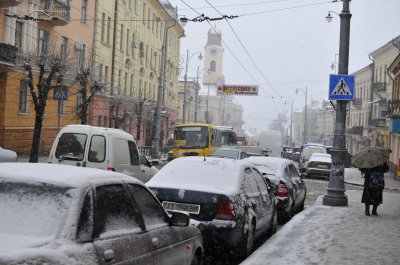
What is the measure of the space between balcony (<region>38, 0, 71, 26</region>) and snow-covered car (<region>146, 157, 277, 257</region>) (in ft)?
75.8

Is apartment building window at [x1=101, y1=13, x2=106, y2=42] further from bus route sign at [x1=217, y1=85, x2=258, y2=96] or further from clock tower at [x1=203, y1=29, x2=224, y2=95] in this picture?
clock tower at [x1=203, y1=29, x2=224, y2=95]

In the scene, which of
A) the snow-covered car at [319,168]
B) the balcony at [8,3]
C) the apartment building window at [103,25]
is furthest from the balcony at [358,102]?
the balcony at [8,3]

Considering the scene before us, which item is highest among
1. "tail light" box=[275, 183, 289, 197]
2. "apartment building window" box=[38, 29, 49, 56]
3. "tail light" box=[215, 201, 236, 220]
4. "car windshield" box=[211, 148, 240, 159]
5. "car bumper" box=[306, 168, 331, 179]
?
"apartment building window" box=[38, 29, 49, 56]

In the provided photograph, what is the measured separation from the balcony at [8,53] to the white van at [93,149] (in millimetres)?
15000

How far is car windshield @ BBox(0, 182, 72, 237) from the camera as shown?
348 cm

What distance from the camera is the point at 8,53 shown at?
25.6 meters

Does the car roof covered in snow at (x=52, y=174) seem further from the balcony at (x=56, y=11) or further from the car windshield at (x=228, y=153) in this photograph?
the balcony at (x=56, y=11)

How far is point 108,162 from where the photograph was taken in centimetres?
1146

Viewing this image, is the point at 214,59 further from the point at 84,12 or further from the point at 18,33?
the point at 18,33

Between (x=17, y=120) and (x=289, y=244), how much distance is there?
2306 centimetres

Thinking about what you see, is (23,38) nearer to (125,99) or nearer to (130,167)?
(125,99)

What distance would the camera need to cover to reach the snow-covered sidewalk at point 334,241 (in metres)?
7.28

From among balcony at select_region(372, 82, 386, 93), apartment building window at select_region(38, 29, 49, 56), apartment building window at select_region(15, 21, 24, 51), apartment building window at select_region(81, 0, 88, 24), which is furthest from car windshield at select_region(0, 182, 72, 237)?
balcony at select_region(372, 82, 386, 93)

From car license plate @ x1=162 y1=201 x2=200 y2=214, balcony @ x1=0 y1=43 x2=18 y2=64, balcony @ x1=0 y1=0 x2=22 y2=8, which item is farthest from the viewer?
balcony @ x1=0 y1=0 x2=22 y2=8
